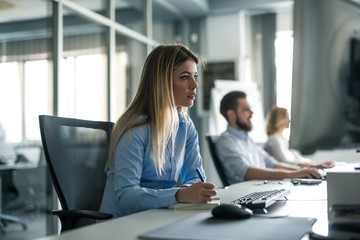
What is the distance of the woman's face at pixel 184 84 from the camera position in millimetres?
1584

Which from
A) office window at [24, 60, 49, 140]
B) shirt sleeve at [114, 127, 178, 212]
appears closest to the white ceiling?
office window at [24, 60, 49, 140]

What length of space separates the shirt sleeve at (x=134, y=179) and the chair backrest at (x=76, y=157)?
24cm

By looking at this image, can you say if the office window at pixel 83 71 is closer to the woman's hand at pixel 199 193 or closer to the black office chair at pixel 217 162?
the black office chair at pixel 217 162

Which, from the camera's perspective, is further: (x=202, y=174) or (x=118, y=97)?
(x=118, y=97)

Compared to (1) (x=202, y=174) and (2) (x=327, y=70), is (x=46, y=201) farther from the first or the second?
(2) (x=327, y=70)

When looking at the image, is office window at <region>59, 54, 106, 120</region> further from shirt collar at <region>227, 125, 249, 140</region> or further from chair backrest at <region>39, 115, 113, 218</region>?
chair backrest at <region>39, 115, 113, 218</region>

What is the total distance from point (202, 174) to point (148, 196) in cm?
52

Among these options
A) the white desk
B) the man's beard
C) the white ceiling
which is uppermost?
the white ceiling

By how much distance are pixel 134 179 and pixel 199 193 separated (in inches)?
10.3

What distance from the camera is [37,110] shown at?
3156mm

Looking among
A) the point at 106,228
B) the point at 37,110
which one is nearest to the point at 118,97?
the point at 37,110

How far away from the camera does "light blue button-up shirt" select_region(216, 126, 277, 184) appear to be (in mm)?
2508

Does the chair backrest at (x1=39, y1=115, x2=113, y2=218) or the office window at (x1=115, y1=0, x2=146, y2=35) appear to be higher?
the office window at (x1=115, y1=0, x2=146, y2=35)

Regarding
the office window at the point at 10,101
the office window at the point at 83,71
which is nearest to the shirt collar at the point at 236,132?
the office window at the point at 83,71
